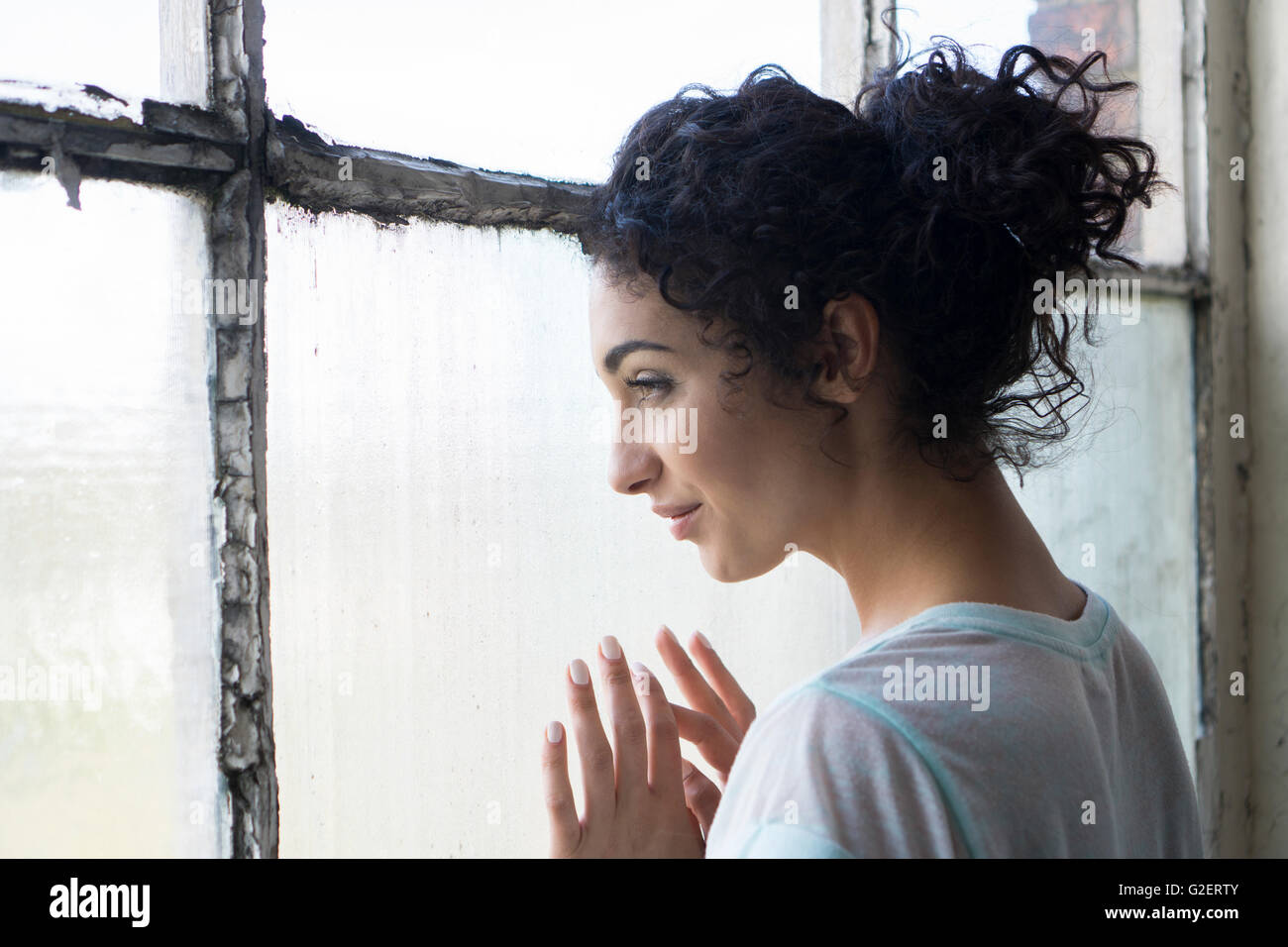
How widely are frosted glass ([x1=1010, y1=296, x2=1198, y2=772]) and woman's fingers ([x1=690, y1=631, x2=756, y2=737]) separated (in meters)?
1.01

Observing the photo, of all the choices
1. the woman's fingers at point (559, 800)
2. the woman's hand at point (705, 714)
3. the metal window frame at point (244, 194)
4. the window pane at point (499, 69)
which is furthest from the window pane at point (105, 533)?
the woman's hand at point (705, 714)

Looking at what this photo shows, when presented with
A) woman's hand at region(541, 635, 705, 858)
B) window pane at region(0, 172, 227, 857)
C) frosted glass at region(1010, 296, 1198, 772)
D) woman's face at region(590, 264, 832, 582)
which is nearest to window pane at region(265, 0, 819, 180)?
window pane at region(0, 172, 227, 857)

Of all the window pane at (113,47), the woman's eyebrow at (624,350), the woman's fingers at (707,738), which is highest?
the window pane at (113,47)

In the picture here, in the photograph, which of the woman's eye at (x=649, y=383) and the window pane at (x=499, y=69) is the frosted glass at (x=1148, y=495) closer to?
the window pane at (x=499, y=69)

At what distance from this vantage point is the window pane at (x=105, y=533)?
797 mm

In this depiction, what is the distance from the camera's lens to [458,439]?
1051 mm

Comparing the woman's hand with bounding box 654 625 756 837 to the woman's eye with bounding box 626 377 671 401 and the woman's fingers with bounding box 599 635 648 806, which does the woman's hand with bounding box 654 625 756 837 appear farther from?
the woman's eye with bounding box 626 377 671 401

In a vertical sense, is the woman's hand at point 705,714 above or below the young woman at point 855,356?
below

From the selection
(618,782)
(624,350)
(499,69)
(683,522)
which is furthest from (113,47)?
(618,782)

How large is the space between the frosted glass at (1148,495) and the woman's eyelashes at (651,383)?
3.98 ft

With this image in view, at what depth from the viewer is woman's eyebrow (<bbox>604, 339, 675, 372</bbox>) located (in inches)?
31.4

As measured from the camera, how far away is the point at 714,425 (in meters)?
0.79

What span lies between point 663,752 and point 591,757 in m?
0.06

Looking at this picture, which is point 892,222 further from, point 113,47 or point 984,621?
point 113,47
